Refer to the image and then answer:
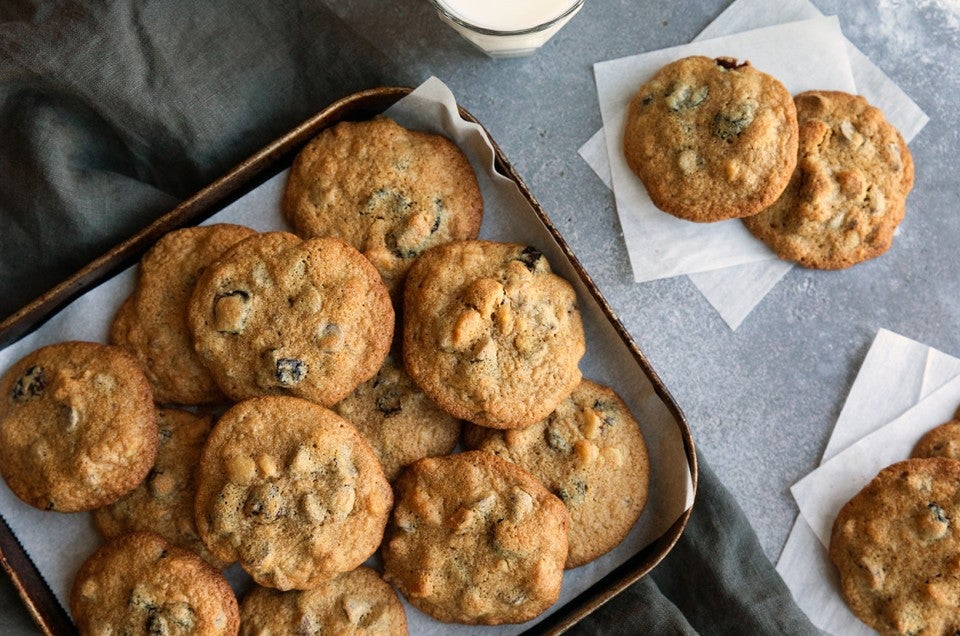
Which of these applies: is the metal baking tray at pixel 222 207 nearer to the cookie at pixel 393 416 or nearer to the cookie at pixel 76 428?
the cookie at pixel 76 428

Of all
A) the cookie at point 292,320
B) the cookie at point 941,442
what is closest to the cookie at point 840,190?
the cookie at point 941,442

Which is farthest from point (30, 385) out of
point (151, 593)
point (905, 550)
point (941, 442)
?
point (941, 442)

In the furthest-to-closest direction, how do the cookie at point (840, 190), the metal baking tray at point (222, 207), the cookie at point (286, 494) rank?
the cookie at point (840, 190) < the metal baking tray at point (222, 207) < the cookie at point (286, 494)

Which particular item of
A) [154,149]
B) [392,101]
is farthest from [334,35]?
[154,149]

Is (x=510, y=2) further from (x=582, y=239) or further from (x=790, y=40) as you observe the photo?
(x=790, y=40)

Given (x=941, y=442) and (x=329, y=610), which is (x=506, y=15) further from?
(x=941, y=442)

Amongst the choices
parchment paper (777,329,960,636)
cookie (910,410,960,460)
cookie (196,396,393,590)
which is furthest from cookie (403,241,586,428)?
cookie (910,410,960,460)

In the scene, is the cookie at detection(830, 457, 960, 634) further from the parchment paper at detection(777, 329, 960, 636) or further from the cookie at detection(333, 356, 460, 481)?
the cookie at detection(333, 356, 460, 481)
